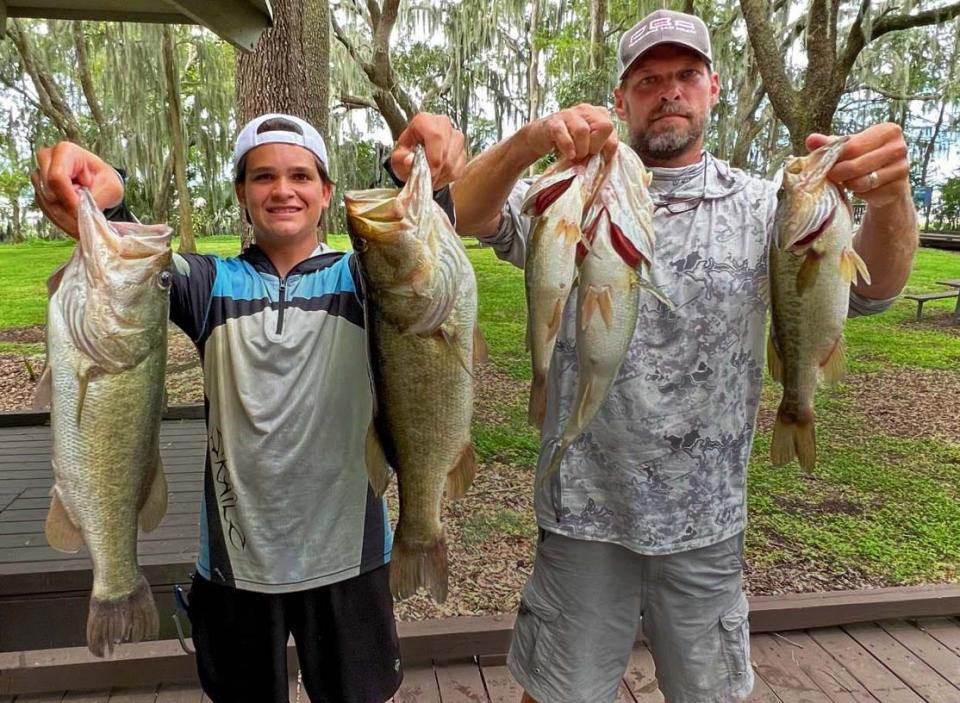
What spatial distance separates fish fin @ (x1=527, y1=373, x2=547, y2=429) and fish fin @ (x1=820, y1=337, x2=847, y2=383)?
83cm

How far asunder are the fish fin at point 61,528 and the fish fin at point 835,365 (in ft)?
7.01

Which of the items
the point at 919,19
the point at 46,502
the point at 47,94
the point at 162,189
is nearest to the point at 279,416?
the point at 46,502

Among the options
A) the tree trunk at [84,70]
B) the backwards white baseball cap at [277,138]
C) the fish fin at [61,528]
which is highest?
the tree trunk at [84,70]

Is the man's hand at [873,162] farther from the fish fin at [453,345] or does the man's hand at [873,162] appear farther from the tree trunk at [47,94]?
the tree trunk at [47,94]

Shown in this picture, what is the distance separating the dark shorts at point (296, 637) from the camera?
2.18 meters

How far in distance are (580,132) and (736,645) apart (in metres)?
1.71

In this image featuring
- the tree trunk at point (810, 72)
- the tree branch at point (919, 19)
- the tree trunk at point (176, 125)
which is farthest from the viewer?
the tree trunk at point (176, 125)

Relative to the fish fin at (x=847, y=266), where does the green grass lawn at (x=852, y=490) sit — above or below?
below

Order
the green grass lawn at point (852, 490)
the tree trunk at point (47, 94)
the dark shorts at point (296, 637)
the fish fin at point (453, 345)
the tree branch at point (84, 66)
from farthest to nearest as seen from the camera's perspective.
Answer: the tree branch at point (84, 66), the tree trunk at point (47, 94), the green grass lawn at point (852, 490), the dark shorts at point (296, 637), the fish fin at point (453, 345)

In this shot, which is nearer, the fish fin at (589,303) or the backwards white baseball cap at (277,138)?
the fish fin at (589,303)

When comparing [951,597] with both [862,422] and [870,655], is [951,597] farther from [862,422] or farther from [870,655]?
[862,422]

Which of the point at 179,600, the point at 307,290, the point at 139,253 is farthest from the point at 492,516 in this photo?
the point at 139,253

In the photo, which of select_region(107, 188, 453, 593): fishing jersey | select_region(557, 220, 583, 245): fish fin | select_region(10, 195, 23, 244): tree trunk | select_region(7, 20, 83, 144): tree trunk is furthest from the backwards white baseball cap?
select_region(10, 195, 23, 244): tree trunk

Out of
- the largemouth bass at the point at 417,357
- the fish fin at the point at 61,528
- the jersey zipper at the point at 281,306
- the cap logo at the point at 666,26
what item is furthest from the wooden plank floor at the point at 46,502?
the cap logo at the point at 666,26
